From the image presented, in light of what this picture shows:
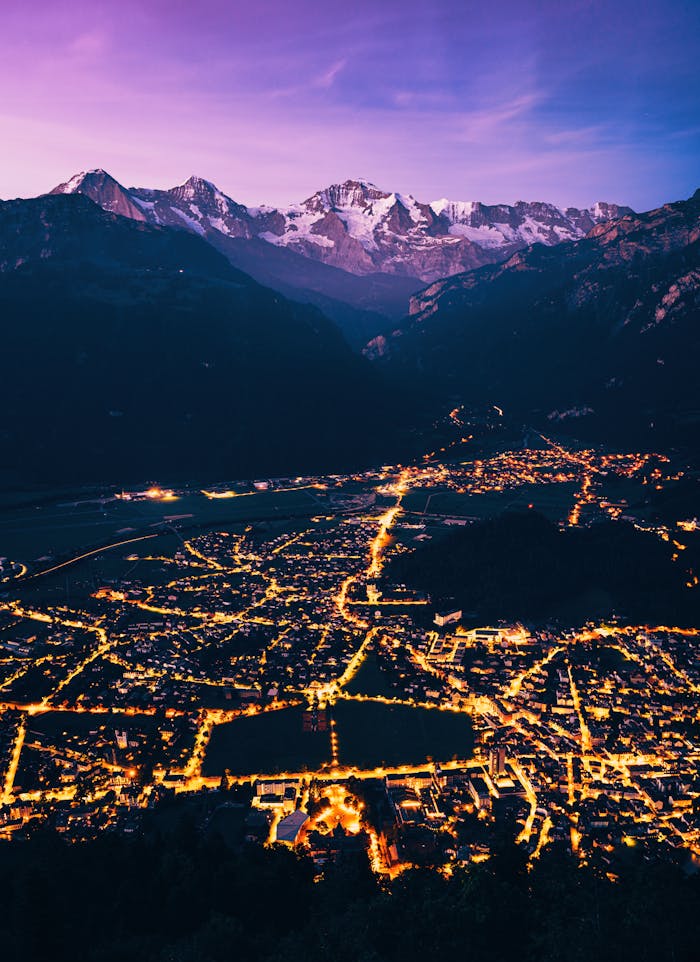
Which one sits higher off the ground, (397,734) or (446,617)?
(397,734)

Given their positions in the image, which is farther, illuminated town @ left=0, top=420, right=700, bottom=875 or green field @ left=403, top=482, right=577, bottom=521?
green field @ left=403, top=482, right=577, bottom=521

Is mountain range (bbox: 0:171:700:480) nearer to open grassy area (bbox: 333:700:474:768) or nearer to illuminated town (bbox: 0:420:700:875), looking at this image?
illuminated town (bbox: 0:420:700:875)

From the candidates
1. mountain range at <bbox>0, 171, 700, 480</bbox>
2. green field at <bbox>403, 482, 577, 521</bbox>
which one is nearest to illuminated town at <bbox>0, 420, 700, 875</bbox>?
green field at <bbox>403, 482, 577, 521</bbox>

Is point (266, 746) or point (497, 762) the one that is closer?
point (497, 762)

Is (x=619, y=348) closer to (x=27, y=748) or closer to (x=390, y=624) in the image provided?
(x=390, y=624)

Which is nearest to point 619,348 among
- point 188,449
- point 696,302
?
point 696,302

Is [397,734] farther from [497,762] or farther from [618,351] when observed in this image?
[618,351]

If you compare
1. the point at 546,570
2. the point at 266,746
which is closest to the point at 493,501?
the point at 546,570
